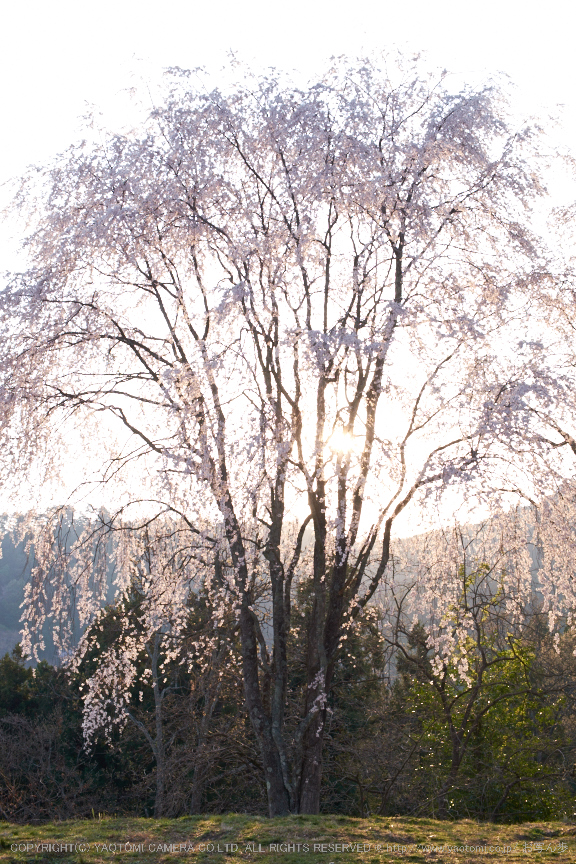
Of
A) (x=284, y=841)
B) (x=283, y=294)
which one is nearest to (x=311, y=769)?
(x=284, y=841)

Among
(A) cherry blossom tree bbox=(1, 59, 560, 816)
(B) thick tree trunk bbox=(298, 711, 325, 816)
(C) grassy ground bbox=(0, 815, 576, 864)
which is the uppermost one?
(A) cherry blossom tree bbox=(1, 59, 560, 816)

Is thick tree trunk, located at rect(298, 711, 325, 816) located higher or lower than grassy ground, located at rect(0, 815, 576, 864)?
higher

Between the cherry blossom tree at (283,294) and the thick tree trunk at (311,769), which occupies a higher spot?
the cherry blossom tree at (283,294)

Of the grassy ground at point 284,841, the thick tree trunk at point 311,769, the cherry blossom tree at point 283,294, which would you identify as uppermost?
the cherry blossom tree at point 283,294

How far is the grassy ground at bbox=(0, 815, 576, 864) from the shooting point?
206 inches

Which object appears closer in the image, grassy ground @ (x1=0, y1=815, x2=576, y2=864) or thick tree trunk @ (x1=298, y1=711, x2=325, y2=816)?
grassy ground @ (x1=0, y1=815, x2=576, y2=864)

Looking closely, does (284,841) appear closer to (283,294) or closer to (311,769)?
(311,769)

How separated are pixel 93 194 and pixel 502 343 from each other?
4.71m

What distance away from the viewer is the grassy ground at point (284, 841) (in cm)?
524

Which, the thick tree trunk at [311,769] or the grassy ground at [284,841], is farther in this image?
the thick tree trunk at [311,769]

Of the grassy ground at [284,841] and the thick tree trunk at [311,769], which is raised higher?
the thick tree trunk at [311,769]

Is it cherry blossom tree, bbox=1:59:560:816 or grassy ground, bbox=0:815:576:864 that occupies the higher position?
cherry blossom tree, bbox=1:59:560:816

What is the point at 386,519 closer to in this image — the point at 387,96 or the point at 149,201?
the point at 149,201

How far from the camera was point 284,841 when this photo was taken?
Answer: 18.5ft
